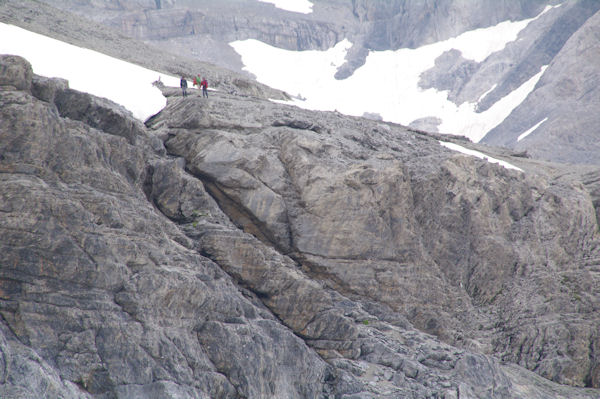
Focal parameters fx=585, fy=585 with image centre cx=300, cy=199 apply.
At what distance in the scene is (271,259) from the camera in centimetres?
2012

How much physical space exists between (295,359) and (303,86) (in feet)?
355

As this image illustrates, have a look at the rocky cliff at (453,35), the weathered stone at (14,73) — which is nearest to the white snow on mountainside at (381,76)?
the rocky cliff at (453,35)

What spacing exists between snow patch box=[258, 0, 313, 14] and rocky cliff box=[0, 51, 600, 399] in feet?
379

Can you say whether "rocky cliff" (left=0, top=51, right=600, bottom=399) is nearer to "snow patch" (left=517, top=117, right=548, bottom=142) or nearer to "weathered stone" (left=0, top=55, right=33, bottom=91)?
"weathered stone" (left=0, top=55, right=33, bottom=91)

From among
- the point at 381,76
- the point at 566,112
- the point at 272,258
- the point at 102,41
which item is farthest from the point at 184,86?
the point at 381,76

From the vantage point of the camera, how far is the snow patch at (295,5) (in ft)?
461

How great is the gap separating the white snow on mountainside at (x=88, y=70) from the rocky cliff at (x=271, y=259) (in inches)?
45.5

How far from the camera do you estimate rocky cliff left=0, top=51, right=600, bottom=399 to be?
14.4m

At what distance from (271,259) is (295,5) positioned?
5179 inches

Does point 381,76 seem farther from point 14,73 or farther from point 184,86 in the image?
point 14,73

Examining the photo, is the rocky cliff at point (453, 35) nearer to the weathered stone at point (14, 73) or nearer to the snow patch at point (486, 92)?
the snow patch at point (486, 92)

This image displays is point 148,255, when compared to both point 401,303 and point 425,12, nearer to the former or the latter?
point 401,303

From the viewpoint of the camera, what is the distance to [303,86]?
4811 inches

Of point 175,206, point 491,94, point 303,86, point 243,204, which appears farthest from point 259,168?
point 303,86
